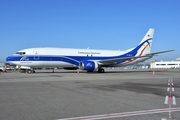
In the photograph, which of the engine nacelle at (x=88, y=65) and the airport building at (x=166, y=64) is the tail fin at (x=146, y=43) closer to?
the engine nacelle at (x=88, y=65)

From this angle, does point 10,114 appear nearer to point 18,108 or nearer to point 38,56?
point 18,108

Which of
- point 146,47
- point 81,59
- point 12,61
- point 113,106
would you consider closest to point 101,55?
point 81,59

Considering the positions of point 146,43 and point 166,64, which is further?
point 166,64

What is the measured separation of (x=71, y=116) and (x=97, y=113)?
2.59 ft

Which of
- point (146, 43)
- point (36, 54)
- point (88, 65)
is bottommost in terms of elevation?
point (88, 65)

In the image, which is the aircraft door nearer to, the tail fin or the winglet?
the tail fin

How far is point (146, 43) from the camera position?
39531 mm

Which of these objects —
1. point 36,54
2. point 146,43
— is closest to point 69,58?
point 36,54

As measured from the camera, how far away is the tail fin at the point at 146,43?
39.3m

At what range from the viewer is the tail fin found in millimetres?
39344

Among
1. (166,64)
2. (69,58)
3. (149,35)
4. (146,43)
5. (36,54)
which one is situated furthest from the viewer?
(166,64)

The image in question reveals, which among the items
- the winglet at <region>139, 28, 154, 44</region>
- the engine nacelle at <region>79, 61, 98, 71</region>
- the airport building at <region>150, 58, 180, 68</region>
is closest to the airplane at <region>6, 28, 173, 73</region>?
the engine nacelle at <region>79, 61, 98, 71</region>

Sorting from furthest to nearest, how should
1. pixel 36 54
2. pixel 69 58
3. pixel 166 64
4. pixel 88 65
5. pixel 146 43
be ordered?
pixel 166 64, pixel 146 43, pixel 69 58, pixel 88 65, pixel 36 54

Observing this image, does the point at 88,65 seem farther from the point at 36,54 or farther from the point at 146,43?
the point at 146,43
